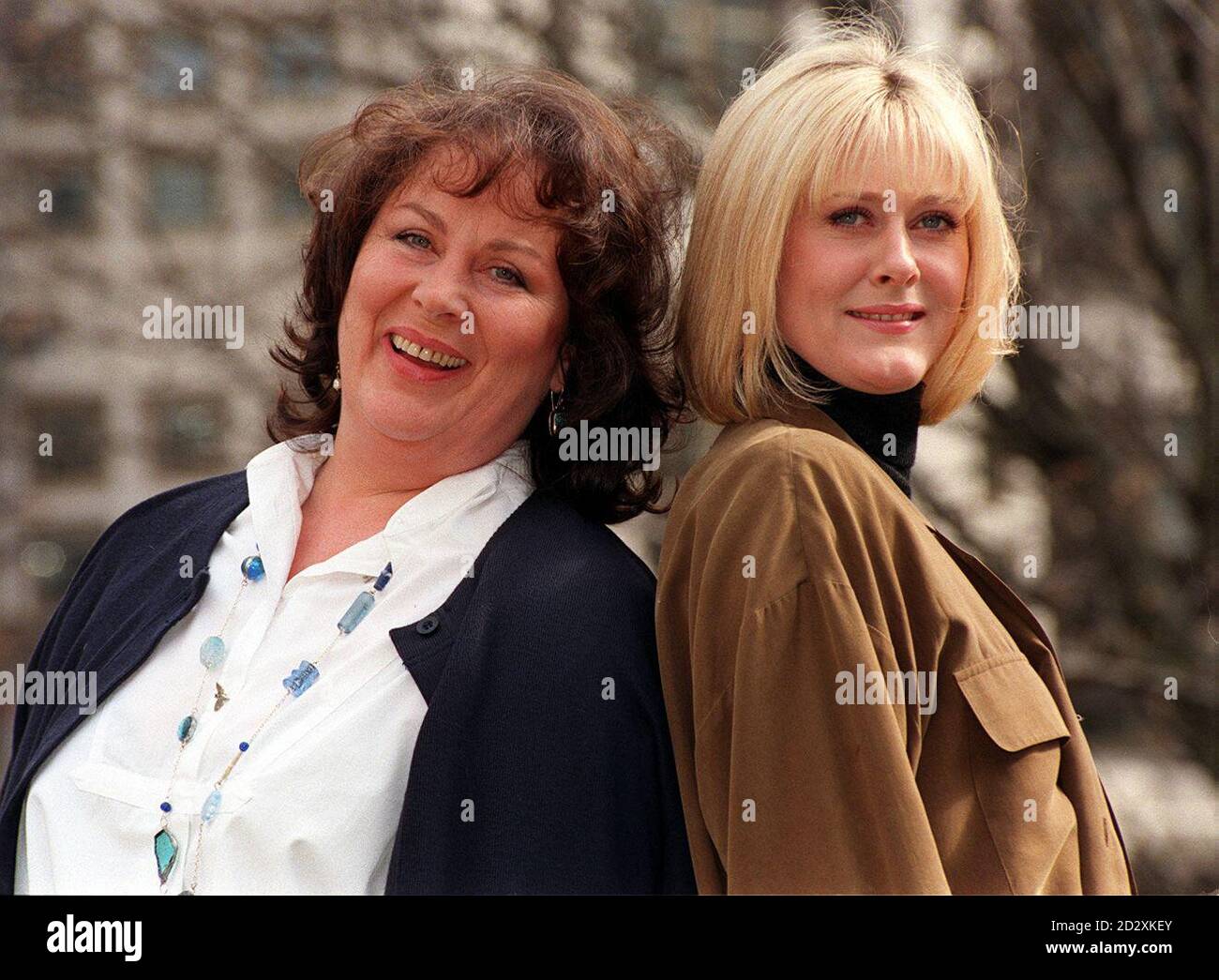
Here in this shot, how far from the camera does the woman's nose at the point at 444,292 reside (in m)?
2.14

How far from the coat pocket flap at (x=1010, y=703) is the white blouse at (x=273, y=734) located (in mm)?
752

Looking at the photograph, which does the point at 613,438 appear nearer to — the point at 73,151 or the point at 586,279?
the point at 586,279

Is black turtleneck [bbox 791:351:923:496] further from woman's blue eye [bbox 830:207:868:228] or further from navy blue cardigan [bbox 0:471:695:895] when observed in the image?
navy blue cardigan [bbox 0:471:695:895]

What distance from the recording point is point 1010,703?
1.95 metres

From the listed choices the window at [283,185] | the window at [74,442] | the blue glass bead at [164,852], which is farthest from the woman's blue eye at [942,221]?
the window at [74,442]

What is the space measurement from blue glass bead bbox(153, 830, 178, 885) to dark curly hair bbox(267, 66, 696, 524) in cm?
77

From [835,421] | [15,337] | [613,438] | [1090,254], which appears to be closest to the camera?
[835,421]

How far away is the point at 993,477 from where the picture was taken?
518cm

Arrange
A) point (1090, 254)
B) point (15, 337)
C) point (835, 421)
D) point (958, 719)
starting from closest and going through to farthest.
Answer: point (958, 719)
point (835, 421)
point (1090, 254)
point (15, 337)

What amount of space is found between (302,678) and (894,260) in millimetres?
1033

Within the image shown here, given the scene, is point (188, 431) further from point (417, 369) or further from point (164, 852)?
point (164, 852)

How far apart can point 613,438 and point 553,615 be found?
352 millimetres

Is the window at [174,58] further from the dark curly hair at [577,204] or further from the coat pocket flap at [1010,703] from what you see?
the coat pocket flap at [1010,703]

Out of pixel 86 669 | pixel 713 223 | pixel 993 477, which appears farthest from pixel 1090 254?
pixel 86 669
